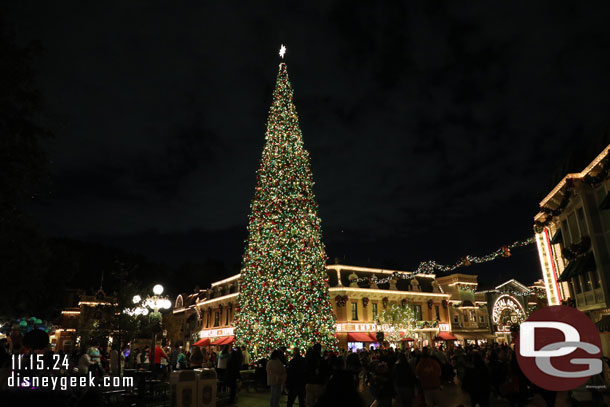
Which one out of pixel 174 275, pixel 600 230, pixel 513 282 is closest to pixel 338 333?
pixel 600 230

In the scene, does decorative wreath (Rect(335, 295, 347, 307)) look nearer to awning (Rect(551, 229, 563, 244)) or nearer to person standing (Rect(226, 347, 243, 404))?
awning (Rect(551, 229, 563, 244))

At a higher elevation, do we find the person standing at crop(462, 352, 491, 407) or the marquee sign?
the marquee sign

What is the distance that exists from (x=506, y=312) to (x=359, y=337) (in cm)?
2340

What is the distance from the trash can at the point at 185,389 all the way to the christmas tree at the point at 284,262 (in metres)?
9.53

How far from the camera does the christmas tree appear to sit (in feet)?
64.5

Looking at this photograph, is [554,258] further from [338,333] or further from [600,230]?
[338,333]

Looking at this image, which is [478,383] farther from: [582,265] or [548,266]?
[548,266]

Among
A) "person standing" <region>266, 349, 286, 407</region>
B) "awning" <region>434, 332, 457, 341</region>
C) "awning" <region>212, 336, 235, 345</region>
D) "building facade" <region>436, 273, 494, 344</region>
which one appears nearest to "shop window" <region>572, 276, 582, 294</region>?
"awning" <region>434, 332, 457, 341</region>

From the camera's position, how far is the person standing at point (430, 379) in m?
9.23

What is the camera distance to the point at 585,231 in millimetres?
21844

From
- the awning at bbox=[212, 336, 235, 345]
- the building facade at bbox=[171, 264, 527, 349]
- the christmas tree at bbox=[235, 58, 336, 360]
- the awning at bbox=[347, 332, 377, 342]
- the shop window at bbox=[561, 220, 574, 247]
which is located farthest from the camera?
the awning at bbox=[212, 336, 235, 345]

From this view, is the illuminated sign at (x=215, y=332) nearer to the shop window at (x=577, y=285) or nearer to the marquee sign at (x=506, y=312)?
the shop window at (x=577, y=285)

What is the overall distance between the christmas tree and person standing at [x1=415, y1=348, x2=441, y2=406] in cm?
1076

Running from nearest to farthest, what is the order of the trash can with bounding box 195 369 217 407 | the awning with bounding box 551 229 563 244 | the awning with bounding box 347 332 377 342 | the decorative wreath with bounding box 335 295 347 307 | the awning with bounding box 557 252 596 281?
1. the trash can with bounding box 195 369 217 407
2. the awning with bounding box 557 252 596 281
3. the awning with bounding box 551 229 563 244
4. the awning with bounding box 347 332 377 342
5. the decorative wreath with bounding box 335 295 347 307
